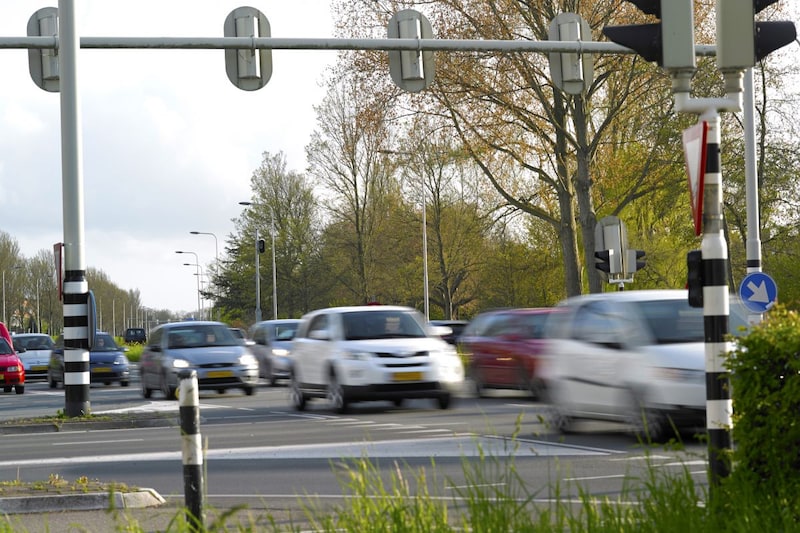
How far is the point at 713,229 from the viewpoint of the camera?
8117 mm

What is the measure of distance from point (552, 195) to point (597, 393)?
24.3 metres

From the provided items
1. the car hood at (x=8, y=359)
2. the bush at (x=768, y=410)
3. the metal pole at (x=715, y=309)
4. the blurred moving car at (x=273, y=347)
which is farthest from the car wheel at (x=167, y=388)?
the bush at (x=768, y=410)

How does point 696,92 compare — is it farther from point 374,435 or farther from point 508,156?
point 374,435

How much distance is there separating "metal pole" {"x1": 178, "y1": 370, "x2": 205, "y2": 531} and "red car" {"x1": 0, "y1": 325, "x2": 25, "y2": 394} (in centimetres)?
2785

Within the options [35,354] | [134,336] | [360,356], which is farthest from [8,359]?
[134,336]

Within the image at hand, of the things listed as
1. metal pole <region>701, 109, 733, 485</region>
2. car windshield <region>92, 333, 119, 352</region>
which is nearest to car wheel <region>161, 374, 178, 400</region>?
car windshield <region>92, 333, 119, 352</region>

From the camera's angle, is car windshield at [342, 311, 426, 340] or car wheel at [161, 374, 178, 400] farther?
car wheel at [161, 374, 178, 400]

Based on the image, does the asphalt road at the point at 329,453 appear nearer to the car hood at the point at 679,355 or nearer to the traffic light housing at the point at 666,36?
the car hood at the point at 679,355

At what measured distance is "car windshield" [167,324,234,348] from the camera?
1048 inches

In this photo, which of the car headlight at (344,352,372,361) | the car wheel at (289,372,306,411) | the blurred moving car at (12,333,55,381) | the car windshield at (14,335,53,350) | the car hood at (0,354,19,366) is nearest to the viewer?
the car headlight at (344,352,372,361)

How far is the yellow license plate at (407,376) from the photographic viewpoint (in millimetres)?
19547

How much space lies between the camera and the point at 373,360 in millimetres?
19625

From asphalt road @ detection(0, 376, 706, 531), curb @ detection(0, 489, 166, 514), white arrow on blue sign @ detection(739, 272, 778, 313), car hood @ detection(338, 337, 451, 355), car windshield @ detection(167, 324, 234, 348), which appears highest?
white arrow on blue sign @ detection(739, 272, 778, 313)

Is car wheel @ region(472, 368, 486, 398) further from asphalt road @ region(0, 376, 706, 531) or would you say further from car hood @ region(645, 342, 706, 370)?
car hood @ region(645, 342, 706, 370)
